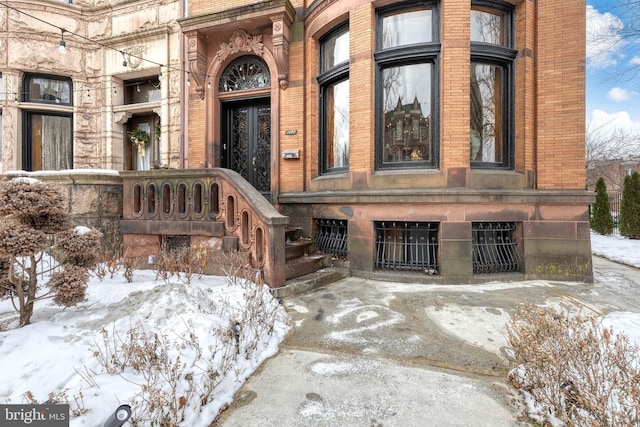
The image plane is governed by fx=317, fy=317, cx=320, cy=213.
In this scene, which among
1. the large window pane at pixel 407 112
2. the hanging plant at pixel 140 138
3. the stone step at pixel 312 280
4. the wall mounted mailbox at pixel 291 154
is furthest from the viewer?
the hanging plant at pixel 140 138

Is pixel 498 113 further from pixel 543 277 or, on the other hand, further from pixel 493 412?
pixel 493 412

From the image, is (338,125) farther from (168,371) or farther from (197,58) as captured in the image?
(168,371)

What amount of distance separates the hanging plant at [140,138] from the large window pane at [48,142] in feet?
6.67

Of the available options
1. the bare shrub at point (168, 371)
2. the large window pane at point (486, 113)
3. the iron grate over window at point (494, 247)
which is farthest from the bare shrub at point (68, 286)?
the large window pane at point (486, 113)

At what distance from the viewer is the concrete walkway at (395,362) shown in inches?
82.7

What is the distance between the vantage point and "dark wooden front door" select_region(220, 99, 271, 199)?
7945mm

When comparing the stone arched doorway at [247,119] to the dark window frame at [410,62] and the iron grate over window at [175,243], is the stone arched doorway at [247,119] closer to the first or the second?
the iron grate over window at [175,243]

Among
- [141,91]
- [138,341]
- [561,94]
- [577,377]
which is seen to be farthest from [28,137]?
[561,94]

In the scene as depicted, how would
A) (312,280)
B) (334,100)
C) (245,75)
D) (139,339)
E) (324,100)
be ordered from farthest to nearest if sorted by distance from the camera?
(245,75), (324,100), (334,100), (312,280), (139,339)

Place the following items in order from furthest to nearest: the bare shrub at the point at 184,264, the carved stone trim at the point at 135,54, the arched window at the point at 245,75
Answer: the carved stone trim at the point at 135,54, the arched window at the point at 245,75, the bare shrub at the point at 184,264

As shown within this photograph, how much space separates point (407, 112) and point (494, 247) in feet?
9.77

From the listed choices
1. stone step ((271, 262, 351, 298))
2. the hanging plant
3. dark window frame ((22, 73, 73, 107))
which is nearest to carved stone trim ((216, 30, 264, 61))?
the hanging plant

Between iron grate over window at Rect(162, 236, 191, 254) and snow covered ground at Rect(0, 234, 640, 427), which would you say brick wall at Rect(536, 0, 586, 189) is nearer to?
snow covered ground at Rect(0, 234, 640, 427)

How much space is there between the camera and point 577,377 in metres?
1.98
